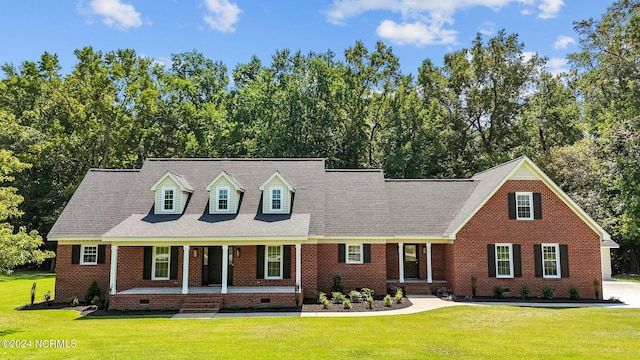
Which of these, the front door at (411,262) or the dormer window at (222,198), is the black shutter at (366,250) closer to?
the front door at (411,262)

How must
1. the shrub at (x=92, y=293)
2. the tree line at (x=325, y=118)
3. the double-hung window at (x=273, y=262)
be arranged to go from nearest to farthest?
the shrub at (x=92, y=293) < the double-hung window at (x=273, y=262) < the tree line at (x=325, y=118)

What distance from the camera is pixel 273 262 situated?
74.4 feet

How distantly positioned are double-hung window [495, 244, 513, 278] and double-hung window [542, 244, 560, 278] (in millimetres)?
1574

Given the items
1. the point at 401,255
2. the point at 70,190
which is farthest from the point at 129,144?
the point at 401,255

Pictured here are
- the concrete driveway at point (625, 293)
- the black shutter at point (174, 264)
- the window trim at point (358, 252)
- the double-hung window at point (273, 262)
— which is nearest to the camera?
the concrete driveway at point (625, 293)

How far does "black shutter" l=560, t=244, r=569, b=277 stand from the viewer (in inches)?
872

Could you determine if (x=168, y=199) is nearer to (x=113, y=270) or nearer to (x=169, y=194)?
(x=169, y=194)

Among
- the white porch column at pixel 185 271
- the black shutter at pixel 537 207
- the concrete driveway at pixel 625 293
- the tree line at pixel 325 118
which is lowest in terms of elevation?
the concrete driveway at pixel 625 293

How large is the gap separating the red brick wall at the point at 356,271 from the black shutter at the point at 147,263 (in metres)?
8.42

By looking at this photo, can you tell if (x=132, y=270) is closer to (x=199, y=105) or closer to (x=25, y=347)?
(x=25, y=347)

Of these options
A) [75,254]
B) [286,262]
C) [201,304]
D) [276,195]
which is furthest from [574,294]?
[75,254]

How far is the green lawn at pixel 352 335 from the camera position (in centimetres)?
1142

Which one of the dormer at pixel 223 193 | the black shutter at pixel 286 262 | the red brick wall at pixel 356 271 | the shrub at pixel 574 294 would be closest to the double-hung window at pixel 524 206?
the shrub at pixel 574 294

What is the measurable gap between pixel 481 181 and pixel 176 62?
129 ft
